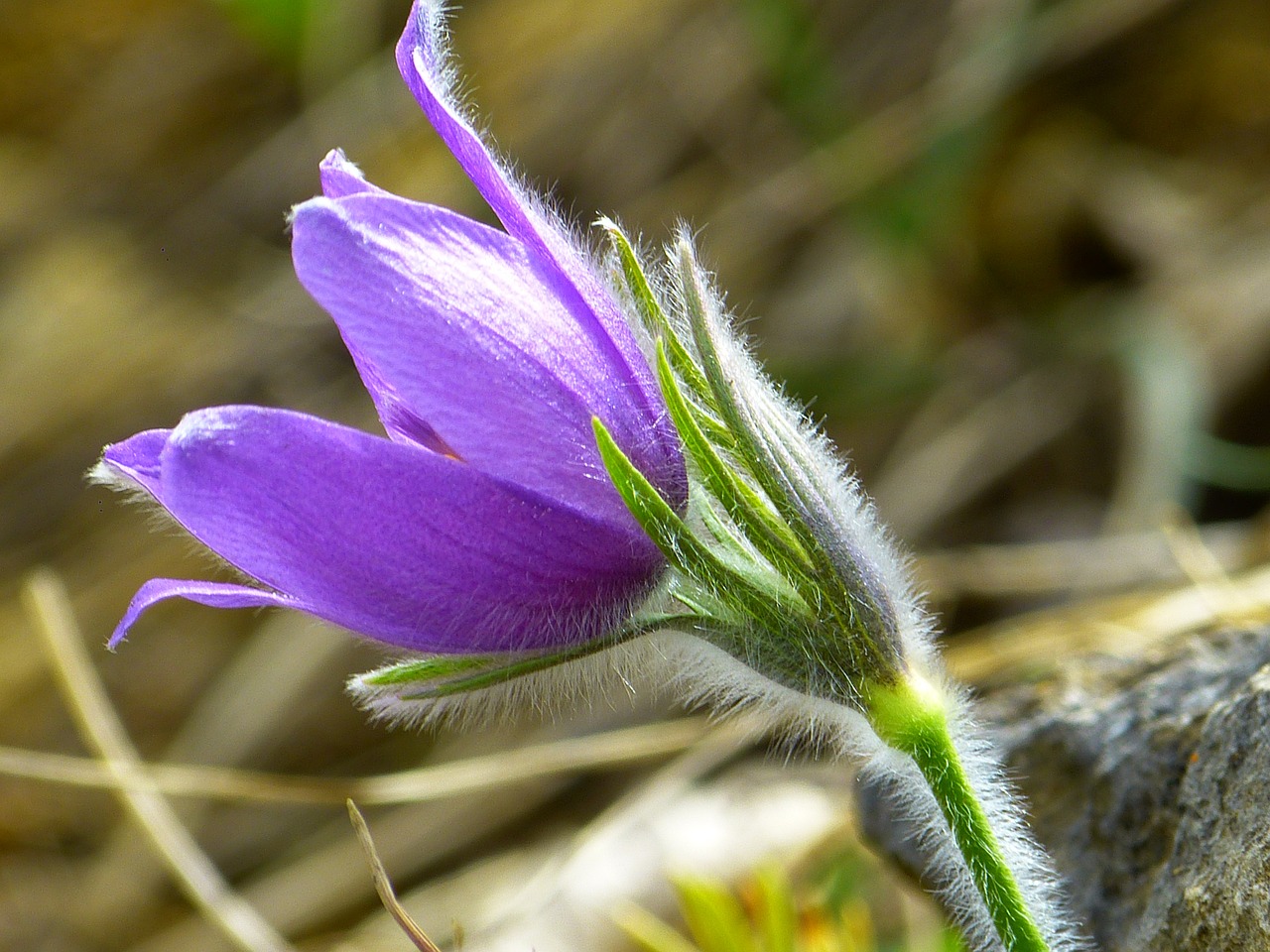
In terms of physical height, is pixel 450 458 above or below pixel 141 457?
below

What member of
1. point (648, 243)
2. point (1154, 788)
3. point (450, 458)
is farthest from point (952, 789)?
point (648, 243)

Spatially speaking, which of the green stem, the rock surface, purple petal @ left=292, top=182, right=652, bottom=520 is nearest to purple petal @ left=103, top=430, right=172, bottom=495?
purple petal @ left=292, top=182, right=652, bottom=520

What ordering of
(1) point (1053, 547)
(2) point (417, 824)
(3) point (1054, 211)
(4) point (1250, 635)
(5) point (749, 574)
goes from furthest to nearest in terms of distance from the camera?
(3) point (1054, 211) < (2) point (417, 824) < (1) point (1053, 547) < (4) point (1250, 635) < (5) point (749, 574)

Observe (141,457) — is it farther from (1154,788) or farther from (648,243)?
(648,243)

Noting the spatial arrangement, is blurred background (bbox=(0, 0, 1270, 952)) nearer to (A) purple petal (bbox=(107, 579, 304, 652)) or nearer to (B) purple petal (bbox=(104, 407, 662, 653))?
(A) purple petal (bbox=(107, 579, 304, 652))

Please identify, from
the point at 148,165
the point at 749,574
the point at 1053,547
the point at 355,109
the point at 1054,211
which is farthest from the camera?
the point at 148,165

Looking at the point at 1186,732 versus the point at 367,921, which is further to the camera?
the point at 367,921

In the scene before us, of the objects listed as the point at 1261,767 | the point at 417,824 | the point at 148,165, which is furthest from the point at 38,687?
the point at 1261,767

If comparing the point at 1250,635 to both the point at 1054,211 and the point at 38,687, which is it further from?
the point at 38,687
